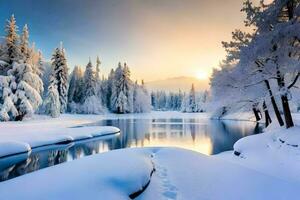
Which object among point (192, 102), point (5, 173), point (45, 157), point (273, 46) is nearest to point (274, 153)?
point (273, 46)

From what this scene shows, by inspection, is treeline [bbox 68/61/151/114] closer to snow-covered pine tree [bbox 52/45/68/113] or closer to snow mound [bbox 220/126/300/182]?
snow-covered pine tree [bbox 52/45/68/113]

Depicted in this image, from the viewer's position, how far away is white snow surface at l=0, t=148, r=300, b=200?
21.7 ft

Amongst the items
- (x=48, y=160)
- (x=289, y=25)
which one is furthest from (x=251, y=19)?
(x=48, y=160)

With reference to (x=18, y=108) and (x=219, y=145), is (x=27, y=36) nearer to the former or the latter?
(x=18, y=108)

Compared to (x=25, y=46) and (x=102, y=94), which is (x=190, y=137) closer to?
(x=25, y=46)

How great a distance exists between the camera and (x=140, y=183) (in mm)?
7980

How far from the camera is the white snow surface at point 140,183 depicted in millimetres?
6621

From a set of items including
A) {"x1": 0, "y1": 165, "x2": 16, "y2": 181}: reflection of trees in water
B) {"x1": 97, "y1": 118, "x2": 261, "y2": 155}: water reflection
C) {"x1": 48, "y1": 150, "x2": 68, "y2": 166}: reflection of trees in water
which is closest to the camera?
{"x1": 0, "y1": 165, "x2": 16, "y2": 181}: reflection of trees in water

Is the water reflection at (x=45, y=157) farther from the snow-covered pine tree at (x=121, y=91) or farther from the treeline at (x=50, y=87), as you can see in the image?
the snow-covered pine tree at (x=121, y=91)

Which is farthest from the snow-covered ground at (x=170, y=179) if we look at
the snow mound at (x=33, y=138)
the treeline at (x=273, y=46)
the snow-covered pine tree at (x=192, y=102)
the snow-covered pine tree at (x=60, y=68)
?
the snow-covered pine tree at (x=192, y=102)

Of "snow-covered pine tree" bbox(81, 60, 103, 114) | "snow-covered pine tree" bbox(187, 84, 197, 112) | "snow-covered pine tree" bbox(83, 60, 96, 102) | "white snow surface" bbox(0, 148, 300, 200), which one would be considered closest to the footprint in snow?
"white snow surface" bbox(0, 148, 300, 200)

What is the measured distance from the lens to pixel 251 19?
15570mm

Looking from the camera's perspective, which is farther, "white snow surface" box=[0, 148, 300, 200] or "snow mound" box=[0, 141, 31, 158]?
"snow mound" box=[0, 141, 31, 158]

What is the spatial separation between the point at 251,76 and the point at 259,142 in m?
4.94
